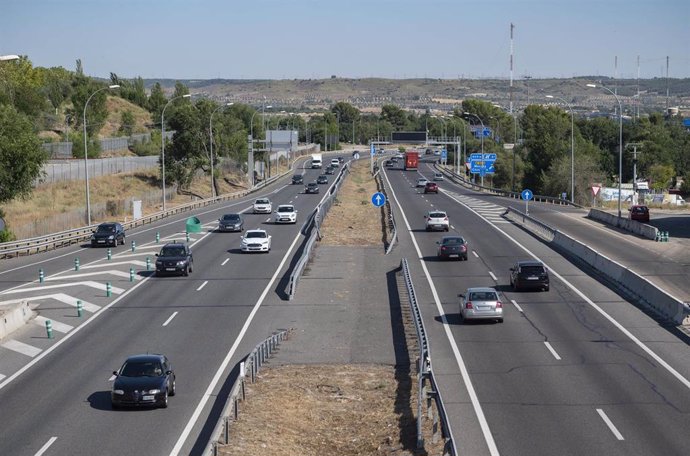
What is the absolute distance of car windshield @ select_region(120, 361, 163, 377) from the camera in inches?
956

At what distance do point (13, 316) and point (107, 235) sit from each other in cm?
2394

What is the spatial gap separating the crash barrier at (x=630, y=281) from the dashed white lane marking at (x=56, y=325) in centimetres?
2065

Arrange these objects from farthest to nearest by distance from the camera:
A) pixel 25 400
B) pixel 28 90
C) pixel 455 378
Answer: pixel 28 90
pixel 455 378
pixel 25 400

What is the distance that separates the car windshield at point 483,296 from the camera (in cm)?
3481

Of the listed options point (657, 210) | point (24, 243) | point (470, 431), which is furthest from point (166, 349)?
point (657, 210)

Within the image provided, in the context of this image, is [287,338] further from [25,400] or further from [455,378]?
[25,400]

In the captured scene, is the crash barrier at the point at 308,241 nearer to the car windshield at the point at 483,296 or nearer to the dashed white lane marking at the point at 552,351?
the car windshield at the point at 483,296

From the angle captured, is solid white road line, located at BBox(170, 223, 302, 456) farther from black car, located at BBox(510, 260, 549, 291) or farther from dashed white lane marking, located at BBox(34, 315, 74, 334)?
black car, located at BBox(510, 260, 549, 291)

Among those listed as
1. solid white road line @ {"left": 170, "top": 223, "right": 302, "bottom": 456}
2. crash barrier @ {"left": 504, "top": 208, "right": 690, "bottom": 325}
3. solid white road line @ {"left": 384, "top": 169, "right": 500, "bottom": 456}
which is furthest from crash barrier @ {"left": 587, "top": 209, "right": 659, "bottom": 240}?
solid white road line @ {"left": 170, "top": 223, "right": 302, "bottom": 456}

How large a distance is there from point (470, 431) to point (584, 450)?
8.51 feet

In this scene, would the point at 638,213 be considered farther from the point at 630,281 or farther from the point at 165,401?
the point at 165,401

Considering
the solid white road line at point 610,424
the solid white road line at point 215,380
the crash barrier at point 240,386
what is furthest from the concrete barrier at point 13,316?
the solid white road line at point 610,424

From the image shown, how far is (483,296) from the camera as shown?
3491 cm

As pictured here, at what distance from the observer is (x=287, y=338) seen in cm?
3359
